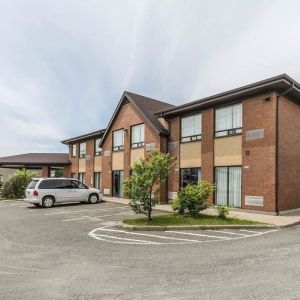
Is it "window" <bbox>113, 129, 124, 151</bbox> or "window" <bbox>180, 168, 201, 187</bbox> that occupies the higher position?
"window" <bbox>113, 129, 124, 151</bbox>

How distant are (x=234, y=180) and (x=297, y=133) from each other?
4.29 meters

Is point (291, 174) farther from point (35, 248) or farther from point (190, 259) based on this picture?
point (35, 248)

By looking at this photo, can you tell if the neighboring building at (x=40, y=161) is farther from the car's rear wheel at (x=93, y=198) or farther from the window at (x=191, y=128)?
the window at (x=191, y=128)

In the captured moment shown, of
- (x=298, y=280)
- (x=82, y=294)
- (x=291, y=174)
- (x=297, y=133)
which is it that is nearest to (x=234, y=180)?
(x=291, y=174)

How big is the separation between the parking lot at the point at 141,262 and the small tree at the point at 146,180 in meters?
1.94

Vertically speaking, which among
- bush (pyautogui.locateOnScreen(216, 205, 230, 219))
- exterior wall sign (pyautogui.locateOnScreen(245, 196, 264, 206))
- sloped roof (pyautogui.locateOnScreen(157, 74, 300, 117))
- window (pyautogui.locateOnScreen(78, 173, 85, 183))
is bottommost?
bush (pyautogui.locateOnScreen(216, 205, 230, 219))

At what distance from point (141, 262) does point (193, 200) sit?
7181 mm

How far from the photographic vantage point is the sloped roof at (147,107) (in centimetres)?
2316

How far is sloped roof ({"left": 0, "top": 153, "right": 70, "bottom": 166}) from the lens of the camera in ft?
125

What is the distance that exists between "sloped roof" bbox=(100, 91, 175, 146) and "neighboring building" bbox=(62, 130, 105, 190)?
11.3 ft

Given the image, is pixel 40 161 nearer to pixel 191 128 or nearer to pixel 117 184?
pixel 117 184

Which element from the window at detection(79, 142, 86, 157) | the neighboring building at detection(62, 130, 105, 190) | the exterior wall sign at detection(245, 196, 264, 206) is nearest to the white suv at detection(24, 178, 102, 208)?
the neighboring building at detection(62, 130, 105, 190)

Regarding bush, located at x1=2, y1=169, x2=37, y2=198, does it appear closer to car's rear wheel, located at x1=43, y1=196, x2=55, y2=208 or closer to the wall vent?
car's rear wheel, located at x1=43, y1=196, x2=55, y2=208

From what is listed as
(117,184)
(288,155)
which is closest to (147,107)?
(117,184)
